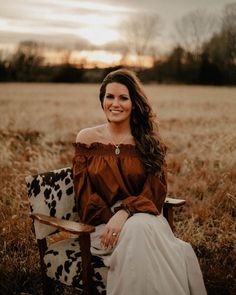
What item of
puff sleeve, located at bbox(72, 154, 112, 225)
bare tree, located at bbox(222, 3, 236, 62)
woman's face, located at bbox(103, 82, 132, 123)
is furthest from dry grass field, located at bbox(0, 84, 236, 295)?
woman's face, located at bbox(103, 82, 132, 123)

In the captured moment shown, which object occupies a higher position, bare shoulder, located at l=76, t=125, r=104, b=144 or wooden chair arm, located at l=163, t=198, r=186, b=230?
bare shoulder, located at l=76, t=125, r=104, b=144

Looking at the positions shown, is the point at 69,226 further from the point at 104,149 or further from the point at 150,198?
the point at 104,149

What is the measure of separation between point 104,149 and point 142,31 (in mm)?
3368

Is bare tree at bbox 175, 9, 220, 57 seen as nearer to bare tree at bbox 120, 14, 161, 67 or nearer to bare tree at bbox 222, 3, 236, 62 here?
bare tree at bbox 222, 3, 236, 62

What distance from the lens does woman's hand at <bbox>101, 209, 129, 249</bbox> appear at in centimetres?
288

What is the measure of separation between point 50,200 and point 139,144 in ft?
2.55

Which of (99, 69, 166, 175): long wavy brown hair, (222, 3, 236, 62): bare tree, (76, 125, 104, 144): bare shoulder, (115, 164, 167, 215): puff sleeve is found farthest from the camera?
(222, 3, 236, 62): bare tree

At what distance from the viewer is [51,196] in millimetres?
3336

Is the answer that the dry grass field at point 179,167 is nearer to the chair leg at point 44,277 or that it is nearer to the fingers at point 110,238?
the chair leg at point 44,277

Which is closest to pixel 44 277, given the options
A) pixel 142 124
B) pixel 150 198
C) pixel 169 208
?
pixel 150 198

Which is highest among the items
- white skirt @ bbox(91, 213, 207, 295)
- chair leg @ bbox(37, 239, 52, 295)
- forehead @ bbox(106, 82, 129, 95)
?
forehead @ bbox(106, 82, 129, 95)

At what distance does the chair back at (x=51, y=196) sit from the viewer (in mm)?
3273

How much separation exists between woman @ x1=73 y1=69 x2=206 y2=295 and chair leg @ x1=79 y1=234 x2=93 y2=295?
0.41ft

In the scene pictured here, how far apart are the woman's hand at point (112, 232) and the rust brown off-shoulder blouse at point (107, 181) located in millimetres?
211
